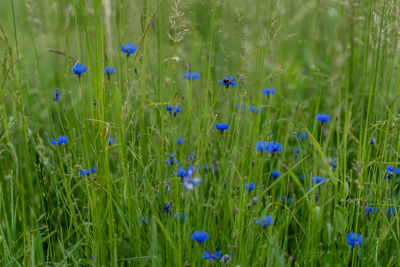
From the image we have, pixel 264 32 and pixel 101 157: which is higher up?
pixel 264 32

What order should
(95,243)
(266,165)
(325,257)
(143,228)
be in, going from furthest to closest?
1. (266,165)
2. (143,228)
3. (325,257)
4. (95,243)

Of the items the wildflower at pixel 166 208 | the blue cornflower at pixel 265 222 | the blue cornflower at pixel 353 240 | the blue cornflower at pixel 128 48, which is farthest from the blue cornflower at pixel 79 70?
the blue cornflower at pixel 353 240

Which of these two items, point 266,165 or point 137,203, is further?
point 266,165

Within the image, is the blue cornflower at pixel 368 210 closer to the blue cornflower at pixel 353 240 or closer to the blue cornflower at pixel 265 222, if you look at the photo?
the blue cornflower at pixel 353 240

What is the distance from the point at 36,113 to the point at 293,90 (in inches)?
75.2

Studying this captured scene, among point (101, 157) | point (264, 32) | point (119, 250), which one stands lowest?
point (119, 250)

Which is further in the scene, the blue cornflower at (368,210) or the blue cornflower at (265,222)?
the blue cornflower at (368,210)

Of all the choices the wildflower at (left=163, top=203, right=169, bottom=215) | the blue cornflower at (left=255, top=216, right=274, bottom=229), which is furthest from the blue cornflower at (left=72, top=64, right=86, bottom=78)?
the blue cornflower at (left=255, top=216, right=274, bottom=229)

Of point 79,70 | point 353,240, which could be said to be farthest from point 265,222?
point 79,70

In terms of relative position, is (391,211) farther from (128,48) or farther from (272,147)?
(128,48)

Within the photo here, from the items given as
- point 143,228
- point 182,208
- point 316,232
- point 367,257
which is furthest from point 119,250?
point 367,257

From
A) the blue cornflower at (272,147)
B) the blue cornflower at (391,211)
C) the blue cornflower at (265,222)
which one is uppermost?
the blue cornflower at (272,147)

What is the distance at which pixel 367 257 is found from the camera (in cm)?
151

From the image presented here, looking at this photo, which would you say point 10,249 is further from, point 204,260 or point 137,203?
point 204,260
